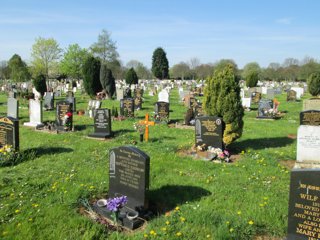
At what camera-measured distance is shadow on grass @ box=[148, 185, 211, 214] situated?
6.13 meters

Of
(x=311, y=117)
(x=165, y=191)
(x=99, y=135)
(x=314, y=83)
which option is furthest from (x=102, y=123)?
(x=314, y=83)

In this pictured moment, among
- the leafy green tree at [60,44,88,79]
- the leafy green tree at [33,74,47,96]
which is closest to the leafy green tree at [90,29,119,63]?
the leafy green tree at [60,44,88,79]

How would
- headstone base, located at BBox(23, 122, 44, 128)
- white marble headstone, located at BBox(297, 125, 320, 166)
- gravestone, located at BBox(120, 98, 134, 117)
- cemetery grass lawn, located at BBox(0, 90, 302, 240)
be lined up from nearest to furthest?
cemetery grass lawn, located at BBox(0, 90, 302, 240), white marble headstone, located at BBox(297, 125, 320, 166), headstone base, located at BBox(23, 122, 44, 128), gravestone, located at BBox(120, 98, 134, 117)

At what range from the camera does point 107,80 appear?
2664 centimetres

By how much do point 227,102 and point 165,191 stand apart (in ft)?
14.4

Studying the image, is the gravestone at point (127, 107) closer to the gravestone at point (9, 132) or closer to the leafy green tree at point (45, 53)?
the gravestone at point (9, 132)

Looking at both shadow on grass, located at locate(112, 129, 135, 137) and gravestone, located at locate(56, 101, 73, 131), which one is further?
gravestone, located at locate(56, 101, 73, 131)

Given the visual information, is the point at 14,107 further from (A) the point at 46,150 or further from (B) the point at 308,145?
(B) the point at 308,145

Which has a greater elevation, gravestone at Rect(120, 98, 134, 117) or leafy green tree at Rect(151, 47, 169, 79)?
leafy green tree at Rect(151, 47, 169, 79)

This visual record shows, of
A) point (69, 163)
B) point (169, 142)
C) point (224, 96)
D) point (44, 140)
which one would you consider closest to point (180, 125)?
point (169, 142)

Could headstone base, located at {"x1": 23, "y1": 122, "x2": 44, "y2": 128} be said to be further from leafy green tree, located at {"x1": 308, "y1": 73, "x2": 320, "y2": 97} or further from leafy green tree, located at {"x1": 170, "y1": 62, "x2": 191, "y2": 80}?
leafy green tree, located at {"x1": 170, "y1": 62, "x2": 191, "y2": 80}

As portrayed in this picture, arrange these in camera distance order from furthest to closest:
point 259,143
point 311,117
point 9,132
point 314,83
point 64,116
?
point 314,83 < point 64,116 < point 311,117 < point 259,143 < point 9,132

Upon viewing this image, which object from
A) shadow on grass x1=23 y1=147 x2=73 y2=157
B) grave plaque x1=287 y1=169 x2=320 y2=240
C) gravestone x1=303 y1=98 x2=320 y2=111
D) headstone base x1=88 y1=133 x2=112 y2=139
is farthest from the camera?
gravestone x1=303 y1=98 x2=320 y2=111

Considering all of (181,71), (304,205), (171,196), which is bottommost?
(171,196)
